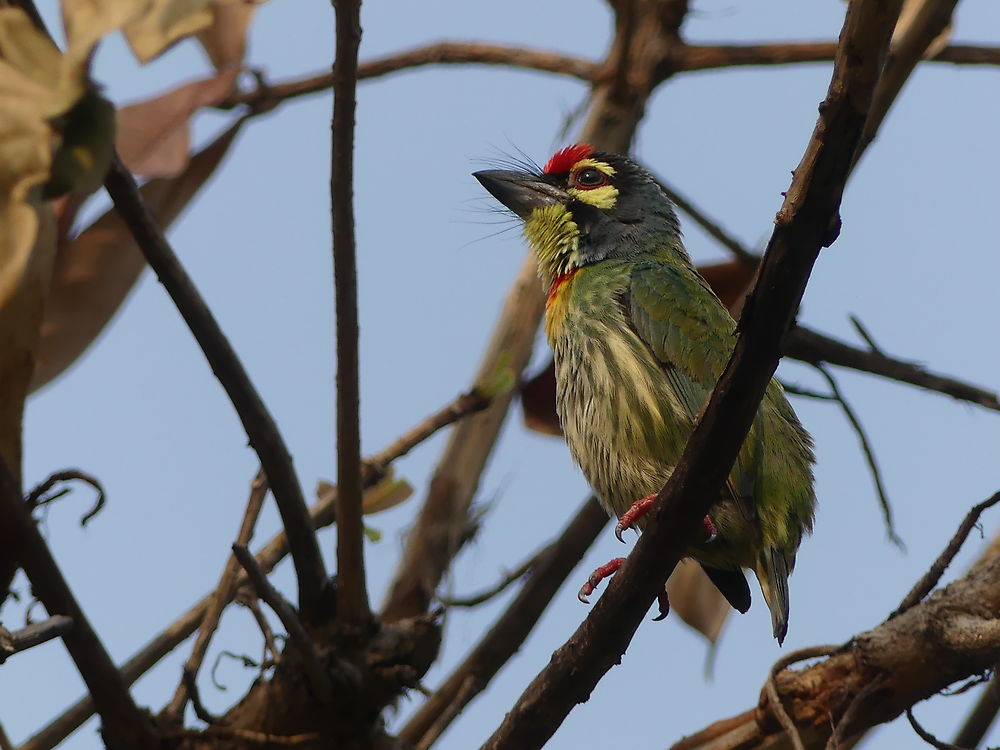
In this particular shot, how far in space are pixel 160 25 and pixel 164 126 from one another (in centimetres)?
199

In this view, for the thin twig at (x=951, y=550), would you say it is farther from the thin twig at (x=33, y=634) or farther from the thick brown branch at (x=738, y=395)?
the thin twig at (x=33, y=634)

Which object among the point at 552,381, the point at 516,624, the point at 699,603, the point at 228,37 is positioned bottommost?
the point at 699,603

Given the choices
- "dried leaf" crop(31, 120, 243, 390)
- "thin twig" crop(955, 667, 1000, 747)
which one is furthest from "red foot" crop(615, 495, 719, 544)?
"dried leaf" crop(31, 120, 243, 390)

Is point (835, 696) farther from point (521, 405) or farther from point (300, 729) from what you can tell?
point (521, 405)

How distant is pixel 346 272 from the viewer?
6.98 feet

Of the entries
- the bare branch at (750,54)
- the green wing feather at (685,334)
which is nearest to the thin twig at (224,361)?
the green wing feather at (685,334)

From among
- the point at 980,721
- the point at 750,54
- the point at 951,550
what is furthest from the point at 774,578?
the point at 750,54

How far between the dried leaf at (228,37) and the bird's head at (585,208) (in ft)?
3.59

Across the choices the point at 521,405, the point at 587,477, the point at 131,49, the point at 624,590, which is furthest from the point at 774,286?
the point at 521,405

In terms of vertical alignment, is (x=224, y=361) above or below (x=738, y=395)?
above

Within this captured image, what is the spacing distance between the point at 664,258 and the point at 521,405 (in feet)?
3.00

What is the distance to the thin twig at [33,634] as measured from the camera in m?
1.62

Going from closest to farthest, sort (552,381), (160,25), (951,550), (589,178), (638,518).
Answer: (160,25), (951,550), (638,518), (589,178), (552,381)

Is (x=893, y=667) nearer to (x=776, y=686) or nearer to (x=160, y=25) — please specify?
(x=776, y=686)
